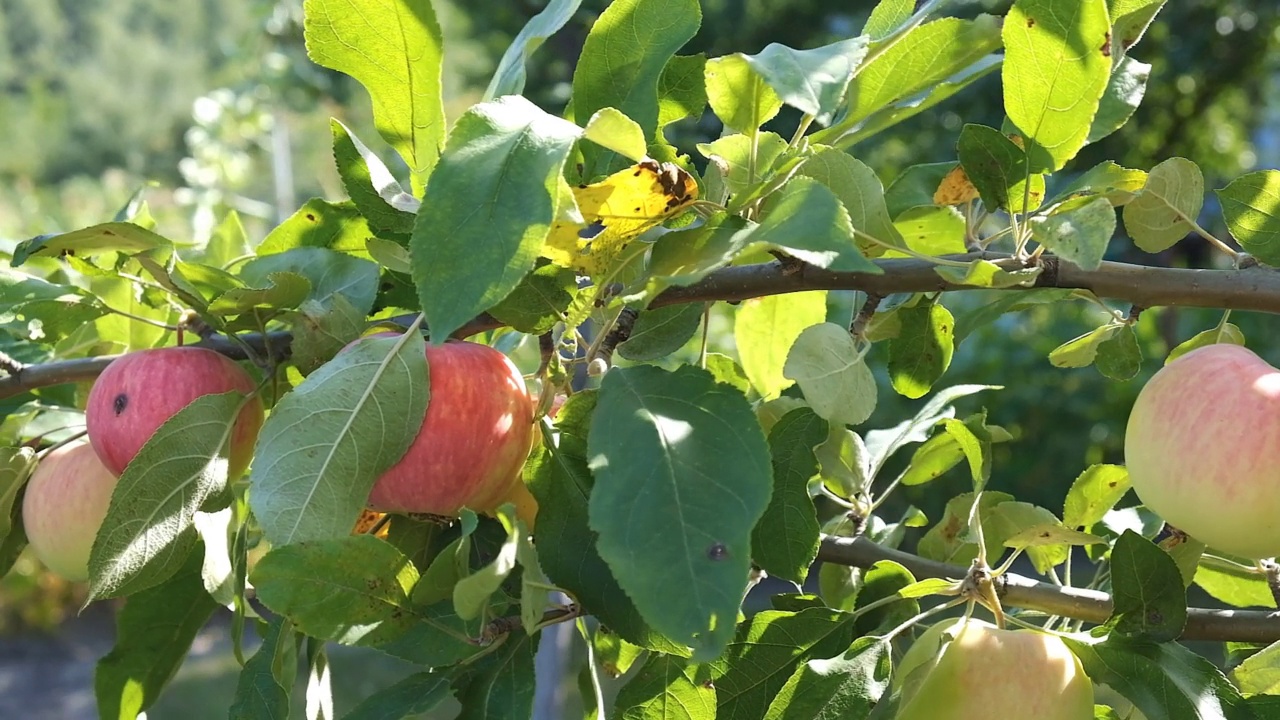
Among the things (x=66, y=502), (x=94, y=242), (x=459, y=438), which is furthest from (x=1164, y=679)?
(x=66, y=502)

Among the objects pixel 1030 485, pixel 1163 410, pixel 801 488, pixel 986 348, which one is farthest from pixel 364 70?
pixel 1030 485

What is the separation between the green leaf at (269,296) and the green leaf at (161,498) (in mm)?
50

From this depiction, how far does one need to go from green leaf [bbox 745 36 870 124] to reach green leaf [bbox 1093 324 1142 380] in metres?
0.30

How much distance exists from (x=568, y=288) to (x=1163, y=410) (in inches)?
12.8

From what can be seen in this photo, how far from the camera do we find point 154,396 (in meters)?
0.67

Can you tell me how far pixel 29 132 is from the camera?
15305 millimetres

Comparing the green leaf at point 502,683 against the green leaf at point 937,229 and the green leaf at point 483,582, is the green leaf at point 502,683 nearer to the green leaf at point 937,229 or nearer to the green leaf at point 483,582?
the green leaf at point 483,582

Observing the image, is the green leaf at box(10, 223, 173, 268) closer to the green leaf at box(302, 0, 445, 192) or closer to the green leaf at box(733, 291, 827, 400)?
the green leaf at box(302, 0, 445, 192)

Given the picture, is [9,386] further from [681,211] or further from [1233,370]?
[1233,370]

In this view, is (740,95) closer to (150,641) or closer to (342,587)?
(342,587)

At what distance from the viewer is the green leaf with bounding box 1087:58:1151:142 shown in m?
0.62

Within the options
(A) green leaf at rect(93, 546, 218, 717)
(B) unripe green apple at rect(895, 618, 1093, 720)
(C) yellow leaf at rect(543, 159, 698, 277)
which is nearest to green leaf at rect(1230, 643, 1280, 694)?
(B) unripe green apple at rect(895, 618, 1093, 720)

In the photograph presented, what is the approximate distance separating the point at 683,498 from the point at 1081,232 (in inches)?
8.5

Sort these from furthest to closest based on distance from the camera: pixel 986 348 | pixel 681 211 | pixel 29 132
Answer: pixel 29 132 → pixel 986 348 → pixel 681 211
